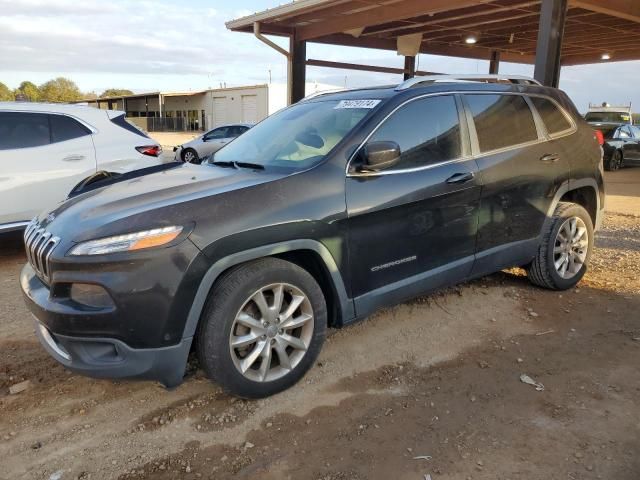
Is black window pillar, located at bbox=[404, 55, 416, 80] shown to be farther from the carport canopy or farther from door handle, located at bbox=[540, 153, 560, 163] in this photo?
door handle, located at bbox=[540, 153, 560, 163]

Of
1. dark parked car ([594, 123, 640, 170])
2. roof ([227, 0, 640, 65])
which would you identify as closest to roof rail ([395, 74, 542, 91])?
roof ([227, 0, 640, 65])

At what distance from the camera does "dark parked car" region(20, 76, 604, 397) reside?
263 centimetres

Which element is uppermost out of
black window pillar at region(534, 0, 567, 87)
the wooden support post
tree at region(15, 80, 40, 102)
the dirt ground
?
tree at region(15, 80, 40, 102)

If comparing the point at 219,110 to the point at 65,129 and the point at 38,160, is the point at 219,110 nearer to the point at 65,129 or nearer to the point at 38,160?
the point at 65,129

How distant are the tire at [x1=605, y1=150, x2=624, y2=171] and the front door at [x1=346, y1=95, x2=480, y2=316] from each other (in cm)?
1443

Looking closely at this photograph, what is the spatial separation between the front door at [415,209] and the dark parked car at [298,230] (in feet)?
0.03

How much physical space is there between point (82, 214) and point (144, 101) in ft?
202

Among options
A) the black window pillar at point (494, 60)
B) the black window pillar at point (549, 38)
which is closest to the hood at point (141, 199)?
the black window pillar at point (549, 38)

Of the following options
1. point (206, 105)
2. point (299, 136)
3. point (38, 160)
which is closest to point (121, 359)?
point (299, 136)

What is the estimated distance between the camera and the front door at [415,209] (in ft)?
10.8

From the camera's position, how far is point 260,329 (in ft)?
9.65

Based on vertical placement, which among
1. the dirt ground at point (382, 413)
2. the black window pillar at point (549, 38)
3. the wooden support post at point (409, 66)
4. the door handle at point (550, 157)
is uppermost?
the wooden support post at point (409, 66)

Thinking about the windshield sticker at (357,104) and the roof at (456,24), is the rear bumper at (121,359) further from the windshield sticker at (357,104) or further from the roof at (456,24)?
the roof at (456,24)

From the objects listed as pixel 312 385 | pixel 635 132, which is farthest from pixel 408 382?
pixel 635 132
